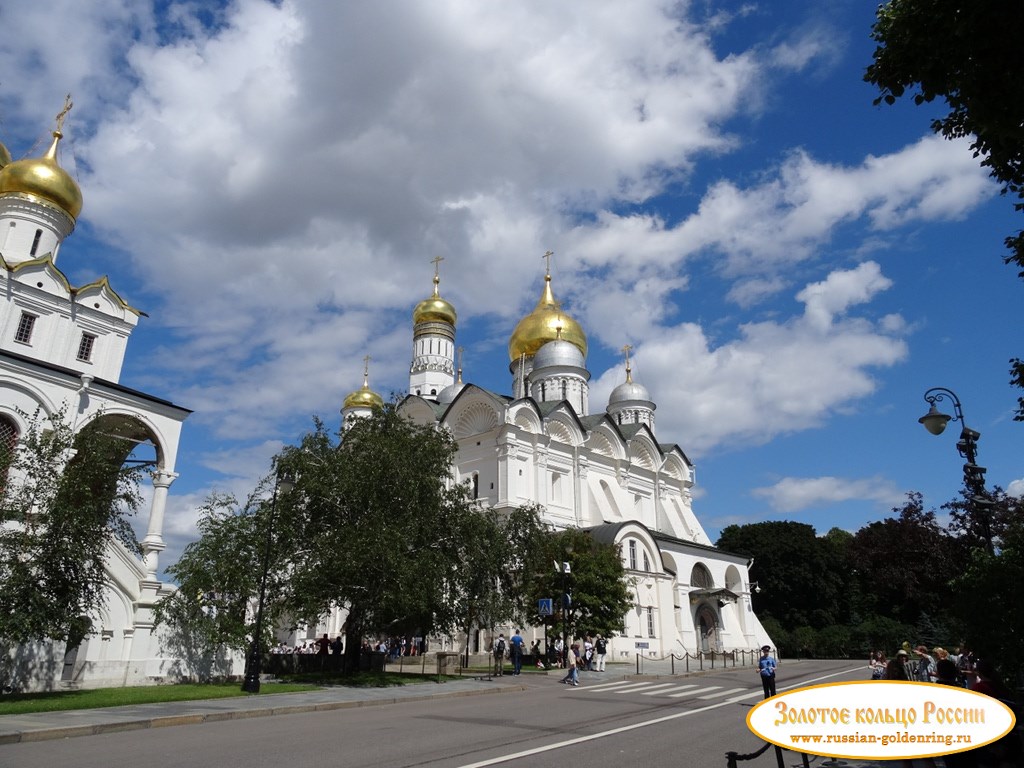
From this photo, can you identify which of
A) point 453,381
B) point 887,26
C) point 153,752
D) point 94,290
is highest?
point 453,381

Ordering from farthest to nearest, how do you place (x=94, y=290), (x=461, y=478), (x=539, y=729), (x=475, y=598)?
(x=461, y=478) < (x=94, y=290) < (x=475, y=598) < (x=539, y=729)

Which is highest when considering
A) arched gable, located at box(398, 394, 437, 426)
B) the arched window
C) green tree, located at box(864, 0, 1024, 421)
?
arched gable, located at box(398, 394, 437, 426)

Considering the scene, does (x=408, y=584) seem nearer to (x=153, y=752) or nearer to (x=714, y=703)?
(x=714, y=703)

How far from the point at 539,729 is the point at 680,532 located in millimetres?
40520

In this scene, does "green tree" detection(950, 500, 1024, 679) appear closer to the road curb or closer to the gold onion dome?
the road curb

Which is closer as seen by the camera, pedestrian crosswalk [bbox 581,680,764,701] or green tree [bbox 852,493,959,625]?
pedestrian crosswalk [bbox 581,680,764,701]

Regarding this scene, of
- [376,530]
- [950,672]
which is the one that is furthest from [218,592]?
[950,672]

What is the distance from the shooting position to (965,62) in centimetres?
845

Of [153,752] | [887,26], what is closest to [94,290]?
[153,752]

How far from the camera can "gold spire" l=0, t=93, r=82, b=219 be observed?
30.1 meters

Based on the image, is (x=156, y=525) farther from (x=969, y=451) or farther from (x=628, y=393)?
(x=628, y=393)

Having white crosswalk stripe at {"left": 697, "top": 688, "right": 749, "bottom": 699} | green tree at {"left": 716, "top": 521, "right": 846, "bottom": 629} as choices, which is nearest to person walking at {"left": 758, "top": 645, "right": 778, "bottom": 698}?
white crosswalk stripe at {"left": 697, "top": 688, "right": 749, "bottom": 699}

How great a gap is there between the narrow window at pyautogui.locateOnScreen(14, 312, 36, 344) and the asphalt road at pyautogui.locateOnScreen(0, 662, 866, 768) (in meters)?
21.5

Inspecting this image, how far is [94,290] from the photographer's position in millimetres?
30094
